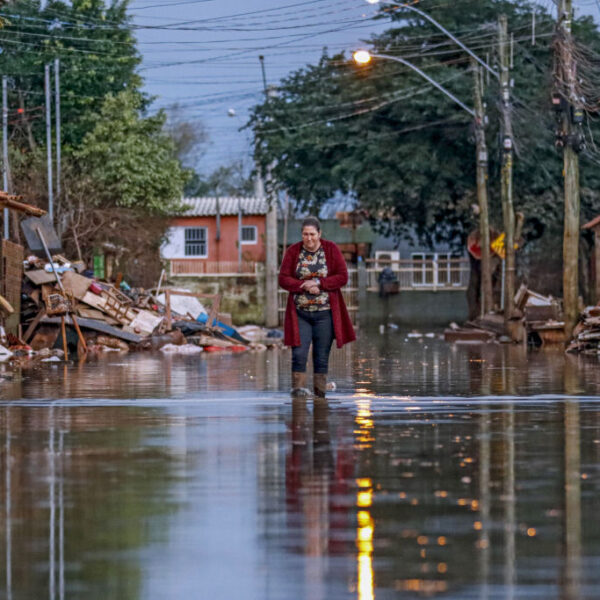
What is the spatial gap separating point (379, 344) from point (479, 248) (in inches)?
528

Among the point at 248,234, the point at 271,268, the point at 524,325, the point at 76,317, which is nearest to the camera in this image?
the point at 76,317

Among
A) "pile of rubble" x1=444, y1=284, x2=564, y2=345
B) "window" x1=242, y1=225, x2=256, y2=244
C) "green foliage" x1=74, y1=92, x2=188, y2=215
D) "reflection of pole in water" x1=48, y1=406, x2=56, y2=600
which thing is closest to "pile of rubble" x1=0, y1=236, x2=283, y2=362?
"pile of rubble" x1=444, y1=284, x2=564, y2=345

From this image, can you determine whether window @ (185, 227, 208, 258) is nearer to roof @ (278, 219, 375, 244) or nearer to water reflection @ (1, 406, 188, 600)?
roof @ (278, 219, 375, 244)

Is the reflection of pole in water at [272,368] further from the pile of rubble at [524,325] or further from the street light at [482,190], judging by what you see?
the street light at [482,190]

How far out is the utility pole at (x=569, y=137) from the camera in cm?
3419

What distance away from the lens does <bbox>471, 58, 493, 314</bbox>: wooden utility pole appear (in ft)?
162

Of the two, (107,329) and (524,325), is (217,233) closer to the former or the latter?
(524,325)

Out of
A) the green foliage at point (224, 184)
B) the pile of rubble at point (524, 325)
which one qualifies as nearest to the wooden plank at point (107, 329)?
the pile of rubble at point (524, 325)

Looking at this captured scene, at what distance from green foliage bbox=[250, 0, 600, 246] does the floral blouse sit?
116ft

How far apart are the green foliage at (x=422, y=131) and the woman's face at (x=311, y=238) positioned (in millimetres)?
35345

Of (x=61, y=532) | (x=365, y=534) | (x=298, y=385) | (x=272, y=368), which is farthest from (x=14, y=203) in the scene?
(x=365, y=534)

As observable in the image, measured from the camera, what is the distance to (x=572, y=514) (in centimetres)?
855

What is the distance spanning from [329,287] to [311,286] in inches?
9.8

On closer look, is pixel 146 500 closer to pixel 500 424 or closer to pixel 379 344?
pixel 500 424
